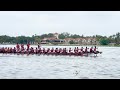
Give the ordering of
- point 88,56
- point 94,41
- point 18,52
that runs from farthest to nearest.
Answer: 1. point 94,41
2. point 88,56
3. point 18,52

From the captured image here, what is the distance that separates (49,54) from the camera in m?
22.7
